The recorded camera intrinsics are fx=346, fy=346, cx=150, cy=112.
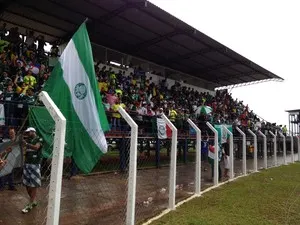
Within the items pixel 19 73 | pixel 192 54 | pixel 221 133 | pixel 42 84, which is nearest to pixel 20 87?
pixel 19 73

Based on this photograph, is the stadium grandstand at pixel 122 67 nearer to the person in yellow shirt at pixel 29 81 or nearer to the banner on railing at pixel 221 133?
the person in yellow shirt at pixel 29 81

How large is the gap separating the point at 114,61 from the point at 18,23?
6467mm

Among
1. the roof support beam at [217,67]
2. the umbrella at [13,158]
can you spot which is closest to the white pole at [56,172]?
the umbrella at [13,158]

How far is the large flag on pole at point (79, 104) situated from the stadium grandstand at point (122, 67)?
204 cm

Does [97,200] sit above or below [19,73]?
below

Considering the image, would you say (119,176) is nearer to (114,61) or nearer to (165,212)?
(165,212)

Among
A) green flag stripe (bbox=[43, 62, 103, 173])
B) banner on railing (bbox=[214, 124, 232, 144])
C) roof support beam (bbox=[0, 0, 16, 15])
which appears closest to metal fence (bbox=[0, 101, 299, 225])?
green flag stripe (bbox=[43, 62, 103, 173])

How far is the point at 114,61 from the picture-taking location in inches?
864

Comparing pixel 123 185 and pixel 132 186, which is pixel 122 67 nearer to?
pixel 123 185

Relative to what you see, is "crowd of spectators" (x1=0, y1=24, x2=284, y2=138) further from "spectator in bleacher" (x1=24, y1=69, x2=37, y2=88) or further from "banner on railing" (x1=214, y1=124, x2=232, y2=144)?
"banner on railing" (x1=214, y1=124, x2=232, y2=144)

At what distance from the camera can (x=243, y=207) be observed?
8039mm

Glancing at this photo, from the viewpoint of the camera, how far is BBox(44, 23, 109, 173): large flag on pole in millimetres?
5039

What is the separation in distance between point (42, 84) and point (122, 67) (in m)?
9.91

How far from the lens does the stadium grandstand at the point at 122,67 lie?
9.45m
